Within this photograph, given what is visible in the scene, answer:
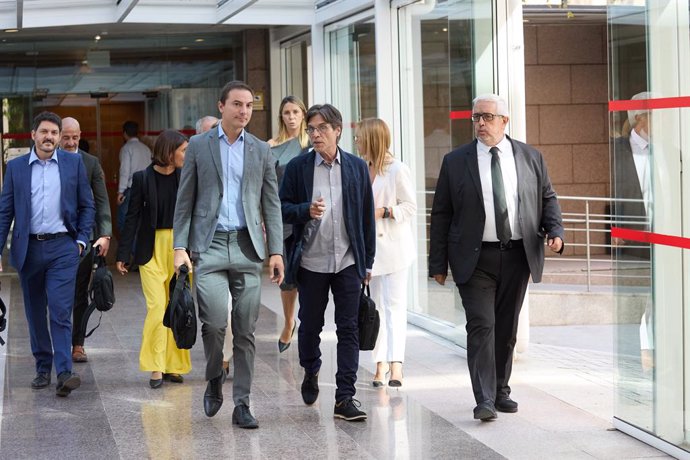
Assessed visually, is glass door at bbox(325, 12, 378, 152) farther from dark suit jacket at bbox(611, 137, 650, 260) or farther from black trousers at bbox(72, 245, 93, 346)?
dark suit jacket at bbox(611, 137, 650, 260)

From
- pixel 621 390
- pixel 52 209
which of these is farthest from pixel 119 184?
pixel 621 390

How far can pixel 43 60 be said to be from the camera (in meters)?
18.4

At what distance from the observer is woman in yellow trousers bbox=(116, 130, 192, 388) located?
841 centimetres

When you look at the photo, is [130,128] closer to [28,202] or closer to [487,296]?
[28,202]

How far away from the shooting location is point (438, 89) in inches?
425

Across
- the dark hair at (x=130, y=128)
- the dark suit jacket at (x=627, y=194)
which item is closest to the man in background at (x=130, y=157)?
the dark hair at (x=130, y=128)

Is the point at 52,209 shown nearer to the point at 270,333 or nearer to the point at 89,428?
the point at 89,428

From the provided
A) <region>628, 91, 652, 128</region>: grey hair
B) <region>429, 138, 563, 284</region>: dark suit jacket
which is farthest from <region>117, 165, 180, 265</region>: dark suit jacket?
<region>628, 91, 652, 128</region>: grey hair

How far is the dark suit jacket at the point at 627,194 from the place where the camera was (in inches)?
260

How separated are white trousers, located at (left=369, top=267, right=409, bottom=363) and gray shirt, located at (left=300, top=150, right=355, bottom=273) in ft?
3.85

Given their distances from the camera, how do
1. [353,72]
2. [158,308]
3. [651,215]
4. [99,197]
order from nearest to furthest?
[651,215], [158,308], [99,197], [353,72]

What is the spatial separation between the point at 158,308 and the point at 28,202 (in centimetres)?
117

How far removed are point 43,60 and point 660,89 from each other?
45.1 feet

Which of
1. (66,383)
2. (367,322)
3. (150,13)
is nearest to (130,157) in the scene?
(150,13)
